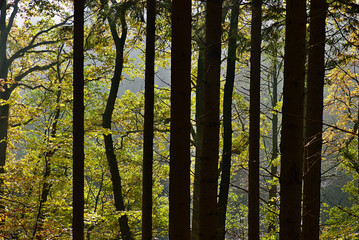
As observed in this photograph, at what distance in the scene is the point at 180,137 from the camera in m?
4.08

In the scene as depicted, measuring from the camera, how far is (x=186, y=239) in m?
4.11

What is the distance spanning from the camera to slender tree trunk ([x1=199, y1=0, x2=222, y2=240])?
15.2 feet

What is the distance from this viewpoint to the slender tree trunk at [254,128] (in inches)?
264

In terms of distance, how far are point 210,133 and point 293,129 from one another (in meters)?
1.48

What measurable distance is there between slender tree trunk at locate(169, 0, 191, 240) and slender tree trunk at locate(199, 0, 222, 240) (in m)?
0.51

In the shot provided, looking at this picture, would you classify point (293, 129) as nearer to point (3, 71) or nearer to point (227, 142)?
point (227, 142)


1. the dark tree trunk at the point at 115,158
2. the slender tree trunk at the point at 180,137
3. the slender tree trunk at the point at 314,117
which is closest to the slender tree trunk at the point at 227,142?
the slender tree trunk at the point at 314,117

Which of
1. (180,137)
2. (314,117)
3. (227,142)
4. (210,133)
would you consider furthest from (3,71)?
(314,117)

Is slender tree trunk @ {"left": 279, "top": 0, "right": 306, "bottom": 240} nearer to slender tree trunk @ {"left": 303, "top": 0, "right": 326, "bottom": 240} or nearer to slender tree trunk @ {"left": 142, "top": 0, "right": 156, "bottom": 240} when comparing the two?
slender tree trunk @ {"left": 303, "top": 0, "right": 326, "bottom": 240}

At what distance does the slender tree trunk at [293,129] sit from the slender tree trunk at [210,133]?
120 cm

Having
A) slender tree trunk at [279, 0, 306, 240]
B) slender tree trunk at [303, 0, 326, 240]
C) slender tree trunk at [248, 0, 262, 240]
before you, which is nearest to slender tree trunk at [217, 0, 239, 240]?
slender tree trunk at [248, 0, 262, 240]

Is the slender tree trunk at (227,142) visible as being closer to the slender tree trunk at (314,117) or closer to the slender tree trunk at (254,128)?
the slender tree trunk at (254,128)

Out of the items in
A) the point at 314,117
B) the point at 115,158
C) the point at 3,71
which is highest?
the point at 3,71

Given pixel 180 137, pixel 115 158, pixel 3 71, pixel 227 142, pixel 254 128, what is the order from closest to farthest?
pixel 180 137
pixel 254 128
pixel 227 142
pixel 115 158
pixel 3 71
